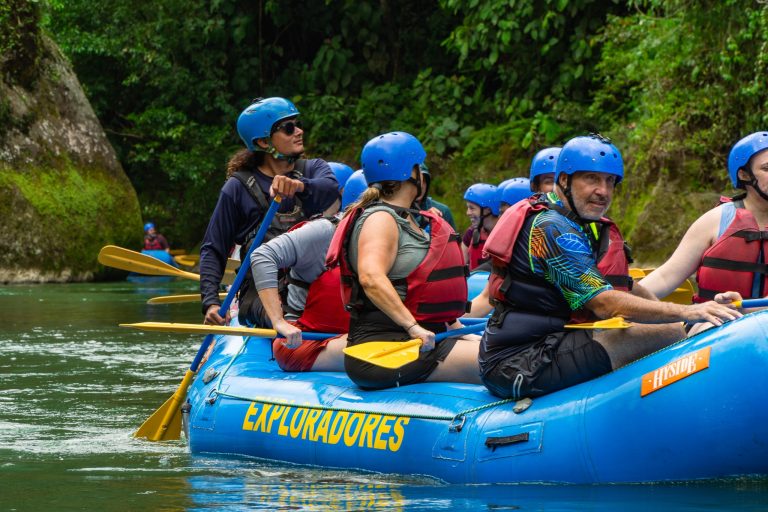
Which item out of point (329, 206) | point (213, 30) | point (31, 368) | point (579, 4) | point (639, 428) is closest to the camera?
point (639, 428)

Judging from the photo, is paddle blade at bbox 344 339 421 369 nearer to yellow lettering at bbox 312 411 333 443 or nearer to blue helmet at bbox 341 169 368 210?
yellow lettering at bbox 312 411 333 443

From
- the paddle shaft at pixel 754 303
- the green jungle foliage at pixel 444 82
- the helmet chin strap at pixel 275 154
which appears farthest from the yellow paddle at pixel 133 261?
the green jungle foliage at pixel 444 82

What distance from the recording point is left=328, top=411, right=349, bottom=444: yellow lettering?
5230 mm

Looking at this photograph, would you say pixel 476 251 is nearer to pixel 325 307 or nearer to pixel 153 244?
pixel 325 307

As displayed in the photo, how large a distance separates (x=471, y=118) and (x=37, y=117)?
6.65 meters

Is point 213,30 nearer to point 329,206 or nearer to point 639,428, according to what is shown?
point 329,206

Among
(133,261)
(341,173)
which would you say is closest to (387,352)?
(341,173)

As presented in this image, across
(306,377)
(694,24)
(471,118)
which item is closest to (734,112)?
(694,24)

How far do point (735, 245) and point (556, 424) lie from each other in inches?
42.4

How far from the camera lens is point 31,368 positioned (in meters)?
9.12

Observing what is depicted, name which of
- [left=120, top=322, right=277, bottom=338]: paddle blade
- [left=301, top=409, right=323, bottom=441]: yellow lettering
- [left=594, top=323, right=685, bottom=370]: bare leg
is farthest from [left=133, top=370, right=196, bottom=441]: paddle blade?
[left=594, top=323, right=685, bottom=370]: bare leg

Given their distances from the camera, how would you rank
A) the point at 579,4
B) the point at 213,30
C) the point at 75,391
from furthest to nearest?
the point at 213,30 → the point at 579,4 → the point at 75,391

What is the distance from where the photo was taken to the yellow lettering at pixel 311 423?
17.5 ft

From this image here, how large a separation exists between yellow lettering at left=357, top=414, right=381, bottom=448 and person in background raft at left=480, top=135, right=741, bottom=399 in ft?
1.88
